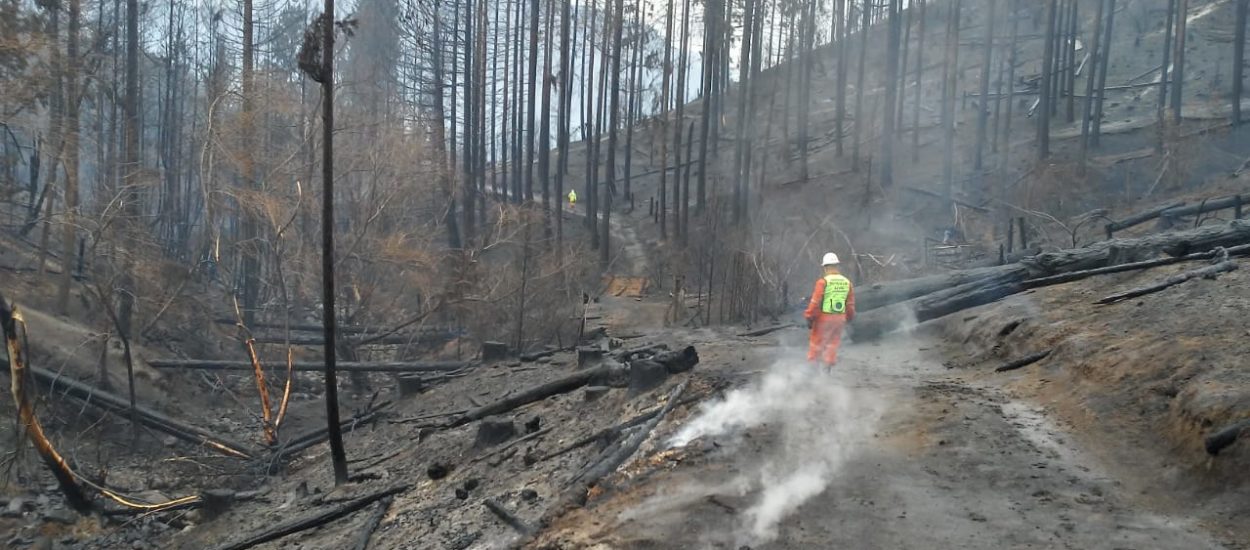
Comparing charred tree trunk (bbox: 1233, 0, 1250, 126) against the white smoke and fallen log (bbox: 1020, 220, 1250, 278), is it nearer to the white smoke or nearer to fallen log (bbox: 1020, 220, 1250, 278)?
fallen log (bbox: 1020, 220, 1250, 278)

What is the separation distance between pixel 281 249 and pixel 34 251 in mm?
8496

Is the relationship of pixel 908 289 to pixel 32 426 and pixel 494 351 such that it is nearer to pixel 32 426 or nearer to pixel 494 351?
pixel 494 351

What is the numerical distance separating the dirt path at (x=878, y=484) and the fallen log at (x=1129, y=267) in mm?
3986

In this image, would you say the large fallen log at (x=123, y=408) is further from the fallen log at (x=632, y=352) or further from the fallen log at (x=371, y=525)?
the fallen log at (x=632, y=352)

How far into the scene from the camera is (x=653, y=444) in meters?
Answer: 8.88

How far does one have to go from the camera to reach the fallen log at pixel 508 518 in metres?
7.88

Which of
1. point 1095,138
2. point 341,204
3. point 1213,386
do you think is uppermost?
point 1095,138

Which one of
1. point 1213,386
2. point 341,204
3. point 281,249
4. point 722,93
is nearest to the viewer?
point 1213,386

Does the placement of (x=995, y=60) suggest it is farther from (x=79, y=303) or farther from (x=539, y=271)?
(x=79, y=303)

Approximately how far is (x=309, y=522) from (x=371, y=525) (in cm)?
134

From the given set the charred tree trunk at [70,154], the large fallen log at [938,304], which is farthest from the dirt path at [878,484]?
the charred tree trunk at [70,154]

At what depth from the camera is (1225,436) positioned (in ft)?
21.2

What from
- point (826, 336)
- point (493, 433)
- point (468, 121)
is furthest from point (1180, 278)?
point (468, 121)

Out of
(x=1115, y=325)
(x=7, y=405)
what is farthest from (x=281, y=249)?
(x=1115, y=325)
